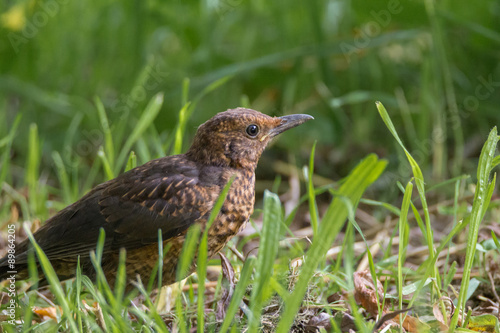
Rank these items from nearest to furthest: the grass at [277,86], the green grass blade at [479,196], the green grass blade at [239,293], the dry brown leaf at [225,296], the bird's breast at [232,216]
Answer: the green grass blade at [239,293], the green grass blade at [479,196], the dry brown leaf at [225,296], the bird's breast at [232,216], the grass at [277,86]

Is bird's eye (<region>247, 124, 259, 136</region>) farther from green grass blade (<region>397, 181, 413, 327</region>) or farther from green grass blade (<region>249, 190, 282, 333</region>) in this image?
green grass blade (<region>249, 190, 282, 333</region>)

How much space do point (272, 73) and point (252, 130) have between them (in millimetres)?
2677

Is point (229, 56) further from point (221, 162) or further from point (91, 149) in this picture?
point (221, 162)

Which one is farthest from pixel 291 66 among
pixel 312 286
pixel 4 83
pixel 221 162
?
pixel 312 286

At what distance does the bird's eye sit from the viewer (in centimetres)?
349

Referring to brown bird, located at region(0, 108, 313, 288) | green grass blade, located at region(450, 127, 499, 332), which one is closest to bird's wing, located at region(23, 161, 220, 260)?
brown bird, located at region(0, 108, 313, 288)

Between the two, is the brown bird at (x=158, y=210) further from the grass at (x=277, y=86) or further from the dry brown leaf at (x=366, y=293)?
the grass at (x=277, y=86)

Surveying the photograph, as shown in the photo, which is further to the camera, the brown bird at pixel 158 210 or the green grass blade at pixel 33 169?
the green grass blade at pixel 33 169

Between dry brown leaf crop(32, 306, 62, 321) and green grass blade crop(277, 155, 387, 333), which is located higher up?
green grass blade crop(277, 155, 387, 333)

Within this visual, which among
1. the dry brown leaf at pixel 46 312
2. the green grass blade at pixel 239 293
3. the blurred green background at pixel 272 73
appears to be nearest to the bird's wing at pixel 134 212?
the dry brown leaf at pixel 46 312

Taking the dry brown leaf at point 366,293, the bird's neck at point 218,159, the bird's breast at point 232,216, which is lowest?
the dry brown leaf at point 366,293

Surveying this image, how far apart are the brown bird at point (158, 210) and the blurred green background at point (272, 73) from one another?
1742 millimetres

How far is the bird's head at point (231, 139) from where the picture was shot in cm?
343

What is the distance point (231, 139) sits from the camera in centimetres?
344
